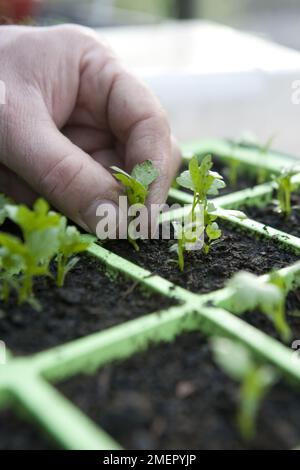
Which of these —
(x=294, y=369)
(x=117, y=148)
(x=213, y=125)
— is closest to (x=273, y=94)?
(x=213, y=125)

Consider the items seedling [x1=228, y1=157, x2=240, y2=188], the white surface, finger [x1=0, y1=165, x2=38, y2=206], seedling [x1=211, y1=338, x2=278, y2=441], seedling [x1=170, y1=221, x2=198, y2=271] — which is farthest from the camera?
the white surface

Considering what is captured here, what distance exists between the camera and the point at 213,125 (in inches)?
67.2

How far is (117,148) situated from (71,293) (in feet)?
1.71

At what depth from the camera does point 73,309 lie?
807 mm

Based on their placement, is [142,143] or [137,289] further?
[142,143]

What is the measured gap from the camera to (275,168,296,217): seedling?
1.17 metres

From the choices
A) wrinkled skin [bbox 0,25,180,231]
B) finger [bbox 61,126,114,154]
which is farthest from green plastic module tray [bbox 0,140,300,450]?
finger [bbox 61,126,114,154]

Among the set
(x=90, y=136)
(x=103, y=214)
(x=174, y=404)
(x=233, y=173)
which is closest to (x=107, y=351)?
(x=174, y=404)

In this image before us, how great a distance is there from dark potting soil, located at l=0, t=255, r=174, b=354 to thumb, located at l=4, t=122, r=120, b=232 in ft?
0.41

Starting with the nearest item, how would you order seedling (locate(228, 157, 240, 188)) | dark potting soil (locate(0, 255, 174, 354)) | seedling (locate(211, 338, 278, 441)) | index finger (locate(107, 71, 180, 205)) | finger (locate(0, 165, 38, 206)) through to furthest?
seedling (locate(211, 338, 278, 441)), dark potting soil (locate(0, 255, 174, 354)), index finger (locate(107, 71, 180, 205)), finger (locate(0, 165, 38, 206)), seedling (locate(228, 157, 240, 188))

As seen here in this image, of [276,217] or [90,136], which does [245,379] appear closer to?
[276,217]

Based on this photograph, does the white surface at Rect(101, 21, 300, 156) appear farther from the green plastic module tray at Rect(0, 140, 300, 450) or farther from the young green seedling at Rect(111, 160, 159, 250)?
the green plastic module tray at Rect(0, 140, 300, 450)

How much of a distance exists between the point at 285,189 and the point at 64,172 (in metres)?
0.46
